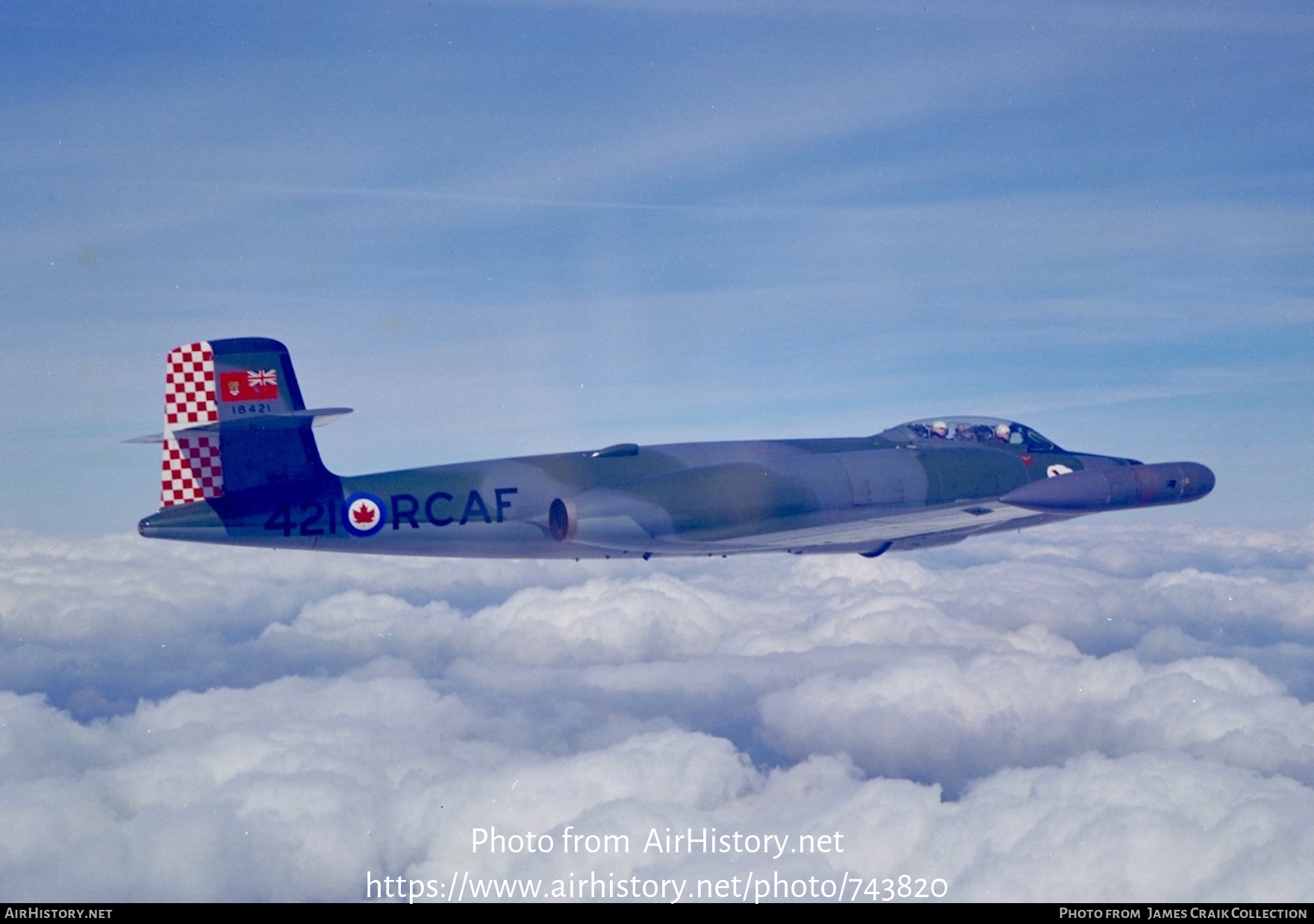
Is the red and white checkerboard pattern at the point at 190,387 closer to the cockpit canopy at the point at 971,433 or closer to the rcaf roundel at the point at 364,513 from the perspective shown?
the rcaf roundel at the point at 364,513

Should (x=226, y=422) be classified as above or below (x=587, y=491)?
above

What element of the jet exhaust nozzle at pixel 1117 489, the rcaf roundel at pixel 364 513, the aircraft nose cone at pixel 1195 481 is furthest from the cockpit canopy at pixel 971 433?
the rcaf roundel at pixel 364 513

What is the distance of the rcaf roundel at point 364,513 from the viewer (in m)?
19.9

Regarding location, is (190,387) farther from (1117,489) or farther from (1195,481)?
(1195,481)

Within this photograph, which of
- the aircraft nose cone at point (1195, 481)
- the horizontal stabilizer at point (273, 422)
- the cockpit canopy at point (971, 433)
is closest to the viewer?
the horizontal stabilizer at point (273, 422)

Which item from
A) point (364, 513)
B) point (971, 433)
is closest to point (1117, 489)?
point (971, 433)

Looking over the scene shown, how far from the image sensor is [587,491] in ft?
68.0

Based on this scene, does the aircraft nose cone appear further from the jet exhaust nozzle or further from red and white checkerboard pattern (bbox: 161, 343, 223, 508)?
red and white checkerboard pattern (bbox: 161, 343, 223, 508)

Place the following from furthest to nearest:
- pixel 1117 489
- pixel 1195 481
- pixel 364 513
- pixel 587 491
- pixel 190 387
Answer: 1. pixel 1195 481
2. pixel 1117 489
3. pixel 587 491
4. pixel 364 513
5. pixel 190 387

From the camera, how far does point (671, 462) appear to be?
76.2 ft

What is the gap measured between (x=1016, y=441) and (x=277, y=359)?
56.9 feet

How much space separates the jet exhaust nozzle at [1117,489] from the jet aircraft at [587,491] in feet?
0.13

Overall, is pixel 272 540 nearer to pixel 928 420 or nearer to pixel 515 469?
pixel 515 469

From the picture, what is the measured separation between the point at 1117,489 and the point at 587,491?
11.5 meters
